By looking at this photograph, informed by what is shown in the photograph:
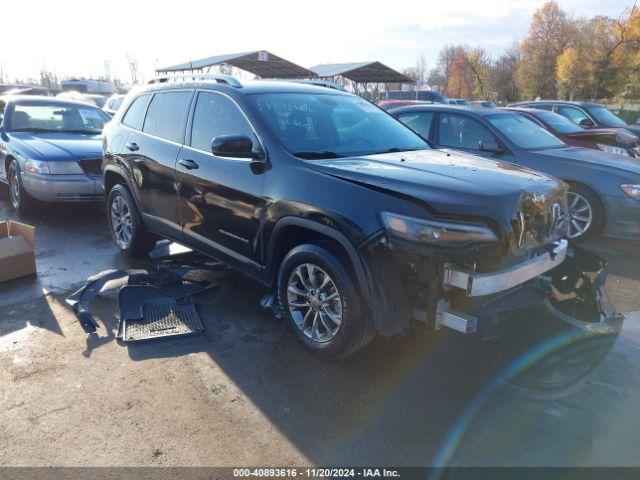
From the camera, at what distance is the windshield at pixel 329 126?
12.5ft

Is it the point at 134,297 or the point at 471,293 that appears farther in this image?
the point at 134,297

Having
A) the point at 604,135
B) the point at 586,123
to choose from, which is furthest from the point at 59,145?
the point at 586,123

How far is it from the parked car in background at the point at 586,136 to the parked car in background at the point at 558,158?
1.11 m

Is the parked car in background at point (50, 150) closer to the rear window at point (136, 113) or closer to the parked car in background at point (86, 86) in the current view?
the rear window at point (136, 113)

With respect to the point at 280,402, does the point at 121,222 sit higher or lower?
higher

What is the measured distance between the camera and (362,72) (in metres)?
30.8

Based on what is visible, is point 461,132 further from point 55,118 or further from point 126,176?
point 55,118

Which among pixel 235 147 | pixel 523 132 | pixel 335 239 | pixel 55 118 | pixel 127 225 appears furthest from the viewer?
pixel 55 118

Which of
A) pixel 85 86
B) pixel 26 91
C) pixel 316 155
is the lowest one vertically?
pixel 316 155

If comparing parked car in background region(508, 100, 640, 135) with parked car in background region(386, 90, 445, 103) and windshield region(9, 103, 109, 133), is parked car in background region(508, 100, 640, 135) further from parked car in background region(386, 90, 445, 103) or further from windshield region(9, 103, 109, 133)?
parked car in background region(386, 90, 445, 103)

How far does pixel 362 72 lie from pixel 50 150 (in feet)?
85.9

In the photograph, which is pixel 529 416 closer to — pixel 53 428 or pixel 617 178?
pixel 53 428

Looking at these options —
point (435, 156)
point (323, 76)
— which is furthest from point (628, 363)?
point (323, 76)

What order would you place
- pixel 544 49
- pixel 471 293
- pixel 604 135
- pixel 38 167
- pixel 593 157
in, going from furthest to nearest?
pixel 544 49, pixel 604 135, pixel 38 167, pixel 593 157, pixel 471 293
